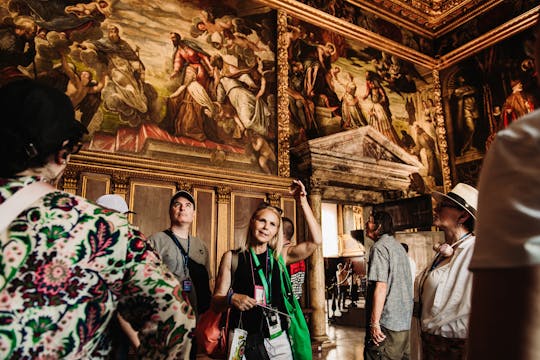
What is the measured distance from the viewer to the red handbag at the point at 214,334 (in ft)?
8.68

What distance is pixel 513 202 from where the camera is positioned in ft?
1.70

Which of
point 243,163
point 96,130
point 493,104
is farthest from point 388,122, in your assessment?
point 96,130

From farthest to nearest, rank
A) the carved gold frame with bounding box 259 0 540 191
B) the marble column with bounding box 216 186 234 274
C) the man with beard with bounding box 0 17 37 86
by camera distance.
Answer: the carved gold frame with bounding box 259 0 540 191 < the marble column with bounding box 216 186 234 274 < the man with beard with bounding box 0 17 37 86

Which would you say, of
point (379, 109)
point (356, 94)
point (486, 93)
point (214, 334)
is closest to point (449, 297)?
point (214, 334)

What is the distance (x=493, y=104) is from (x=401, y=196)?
4.04 meters

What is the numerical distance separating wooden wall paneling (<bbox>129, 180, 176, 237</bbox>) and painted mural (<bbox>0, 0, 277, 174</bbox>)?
2.11 ft

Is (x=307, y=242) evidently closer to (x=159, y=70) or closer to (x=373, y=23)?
(x=159, y=70)

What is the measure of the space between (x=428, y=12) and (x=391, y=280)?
11.4m

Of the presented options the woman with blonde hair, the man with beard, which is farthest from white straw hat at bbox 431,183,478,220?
the man with beard

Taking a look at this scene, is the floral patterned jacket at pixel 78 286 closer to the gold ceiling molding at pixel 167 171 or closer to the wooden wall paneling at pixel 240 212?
the gold ceiling molding at pixel 167 171

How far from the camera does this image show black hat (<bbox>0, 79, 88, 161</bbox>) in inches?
44.7

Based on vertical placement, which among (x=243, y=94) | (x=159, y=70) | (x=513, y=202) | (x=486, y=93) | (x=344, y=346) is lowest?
(x=344, y=346)

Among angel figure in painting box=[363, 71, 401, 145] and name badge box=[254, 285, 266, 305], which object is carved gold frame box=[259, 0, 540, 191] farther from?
name badge box=[254, 285, 266, 305]

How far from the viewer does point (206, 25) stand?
828 cm
